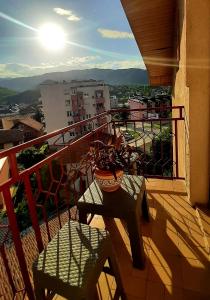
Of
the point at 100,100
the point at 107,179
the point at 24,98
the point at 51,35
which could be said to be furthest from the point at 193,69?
the point at 24,98

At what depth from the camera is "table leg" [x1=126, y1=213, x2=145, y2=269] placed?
203cm

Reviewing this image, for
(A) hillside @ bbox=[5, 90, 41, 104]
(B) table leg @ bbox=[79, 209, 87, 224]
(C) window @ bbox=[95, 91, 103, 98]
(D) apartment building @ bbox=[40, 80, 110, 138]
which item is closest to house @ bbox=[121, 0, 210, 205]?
(B) table leg @ bbox=[79, 209, 87, 224]

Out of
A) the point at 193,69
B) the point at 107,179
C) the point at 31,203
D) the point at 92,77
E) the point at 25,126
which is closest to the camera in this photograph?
the point at 31,203

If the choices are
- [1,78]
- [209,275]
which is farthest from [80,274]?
[1,78]

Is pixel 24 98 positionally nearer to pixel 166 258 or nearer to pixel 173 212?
pixel 173 212

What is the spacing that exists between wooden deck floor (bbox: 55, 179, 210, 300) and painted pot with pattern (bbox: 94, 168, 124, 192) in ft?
2.23

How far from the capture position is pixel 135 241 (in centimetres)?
208

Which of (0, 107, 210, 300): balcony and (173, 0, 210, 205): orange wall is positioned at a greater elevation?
(173, 0, 210, 205): orange wall

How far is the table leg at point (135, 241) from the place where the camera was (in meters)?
2.03

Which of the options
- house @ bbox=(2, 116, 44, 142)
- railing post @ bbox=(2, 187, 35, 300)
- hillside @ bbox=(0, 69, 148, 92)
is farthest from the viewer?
hillside @ bbox=(0, 69, 148, 92)

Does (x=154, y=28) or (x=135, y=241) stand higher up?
(x=154, y=28)

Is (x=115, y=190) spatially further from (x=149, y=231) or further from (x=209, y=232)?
(x=209, y=232)

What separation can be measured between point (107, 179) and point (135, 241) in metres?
0.59

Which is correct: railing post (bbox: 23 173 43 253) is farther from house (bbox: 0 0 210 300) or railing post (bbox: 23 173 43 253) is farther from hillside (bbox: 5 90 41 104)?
hillside (bbox: 5 90 41 104)
